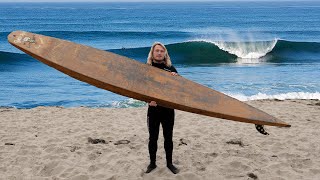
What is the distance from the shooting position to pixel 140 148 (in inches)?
213

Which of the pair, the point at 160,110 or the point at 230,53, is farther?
the point at 230,53

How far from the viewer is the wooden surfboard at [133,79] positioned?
3559mm

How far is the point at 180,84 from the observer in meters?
3.97

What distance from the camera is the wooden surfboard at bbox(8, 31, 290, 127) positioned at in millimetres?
3559

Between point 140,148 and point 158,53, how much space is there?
1902 millimetres

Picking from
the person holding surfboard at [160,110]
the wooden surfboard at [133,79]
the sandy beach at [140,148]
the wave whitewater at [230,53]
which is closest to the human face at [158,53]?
the person holding surfboard at [160,110]

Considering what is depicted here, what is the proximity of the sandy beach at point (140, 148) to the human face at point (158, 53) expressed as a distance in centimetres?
134

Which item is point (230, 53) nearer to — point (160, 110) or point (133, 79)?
point (160, 110)

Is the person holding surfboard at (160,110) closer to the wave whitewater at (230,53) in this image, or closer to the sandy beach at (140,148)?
the sandy beach at (140,148)

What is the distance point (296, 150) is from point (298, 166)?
0.60 meters

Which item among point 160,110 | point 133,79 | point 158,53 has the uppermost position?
point 158,53

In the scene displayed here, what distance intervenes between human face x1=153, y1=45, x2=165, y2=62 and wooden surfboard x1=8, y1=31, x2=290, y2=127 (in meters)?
0.11

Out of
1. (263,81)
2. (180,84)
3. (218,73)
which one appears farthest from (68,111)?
(218,73)

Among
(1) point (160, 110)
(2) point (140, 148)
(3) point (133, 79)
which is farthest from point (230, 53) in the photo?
(3) point (133, 79)
